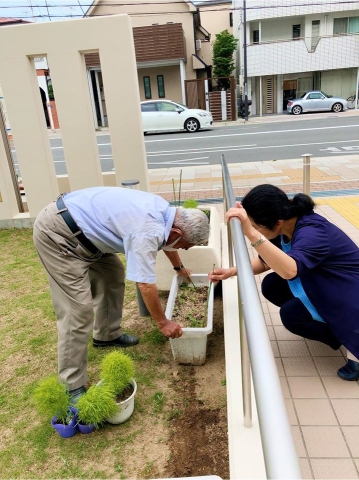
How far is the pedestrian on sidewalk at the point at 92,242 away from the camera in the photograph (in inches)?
78.9

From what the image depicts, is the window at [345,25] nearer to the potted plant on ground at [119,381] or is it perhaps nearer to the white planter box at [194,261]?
the white planter box at [194,261]

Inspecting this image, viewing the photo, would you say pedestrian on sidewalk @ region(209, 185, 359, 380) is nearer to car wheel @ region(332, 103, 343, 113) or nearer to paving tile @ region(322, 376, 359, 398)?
paving tile @ region(322, 376, 359, 398)

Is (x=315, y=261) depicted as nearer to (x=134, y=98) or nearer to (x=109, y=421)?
(x=109, y=421)

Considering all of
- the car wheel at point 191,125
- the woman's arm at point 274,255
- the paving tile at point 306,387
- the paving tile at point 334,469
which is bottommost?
the paving tile at point 306,387

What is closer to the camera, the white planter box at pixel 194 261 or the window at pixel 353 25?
the white planter box at pixel 194 261

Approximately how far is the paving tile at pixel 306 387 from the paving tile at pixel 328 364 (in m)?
0.09

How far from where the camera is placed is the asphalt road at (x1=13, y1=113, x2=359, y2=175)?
1077cm

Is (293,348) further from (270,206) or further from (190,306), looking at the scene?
(270,206)

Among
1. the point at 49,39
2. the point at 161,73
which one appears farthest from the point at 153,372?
the point at 161,73

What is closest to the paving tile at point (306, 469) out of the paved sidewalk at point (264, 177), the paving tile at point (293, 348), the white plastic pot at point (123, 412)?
the paving tile at point (293, 348)

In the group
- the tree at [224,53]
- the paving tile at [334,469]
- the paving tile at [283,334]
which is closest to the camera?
the paving tile at [334,469]

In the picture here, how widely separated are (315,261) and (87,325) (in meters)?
1.28

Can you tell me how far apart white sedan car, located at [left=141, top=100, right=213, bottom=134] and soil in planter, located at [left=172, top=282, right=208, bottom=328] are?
14830 mm

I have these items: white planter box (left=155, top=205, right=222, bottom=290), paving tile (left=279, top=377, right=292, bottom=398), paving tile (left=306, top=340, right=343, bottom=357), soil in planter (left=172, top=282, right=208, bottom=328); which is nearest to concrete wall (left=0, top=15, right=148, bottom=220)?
white planter box (left=155, top=205, right=222, bottom=290)
